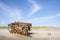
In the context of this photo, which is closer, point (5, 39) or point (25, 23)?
point (5, 39)

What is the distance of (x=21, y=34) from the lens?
22.6 metres

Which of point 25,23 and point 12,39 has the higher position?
point 25,23

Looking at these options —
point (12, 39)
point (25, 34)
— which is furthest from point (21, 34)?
point (12, 39)

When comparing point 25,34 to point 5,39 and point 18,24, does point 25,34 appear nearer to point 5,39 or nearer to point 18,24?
point 18,24

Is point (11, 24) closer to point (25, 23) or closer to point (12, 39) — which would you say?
point (25, 23)

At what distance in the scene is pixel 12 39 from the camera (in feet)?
59.0

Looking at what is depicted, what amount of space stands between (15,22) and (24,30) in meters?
2.12

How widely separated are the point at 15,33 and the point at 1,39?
17.8 feet

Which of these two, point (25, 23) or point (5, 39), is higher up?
point (25, 23)

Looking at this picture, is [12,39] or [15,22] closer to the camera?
[12,39]

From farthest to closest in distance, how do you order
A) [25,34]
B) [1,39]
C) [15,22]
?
[15,22]
[25,34]
[1,39]

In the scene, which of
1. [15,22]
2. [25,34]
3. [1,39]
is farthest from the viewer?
[15,22]

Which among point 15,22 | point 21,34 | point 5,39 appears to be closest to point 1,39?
point 5,39

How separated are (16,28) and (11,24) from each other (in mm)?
1443
